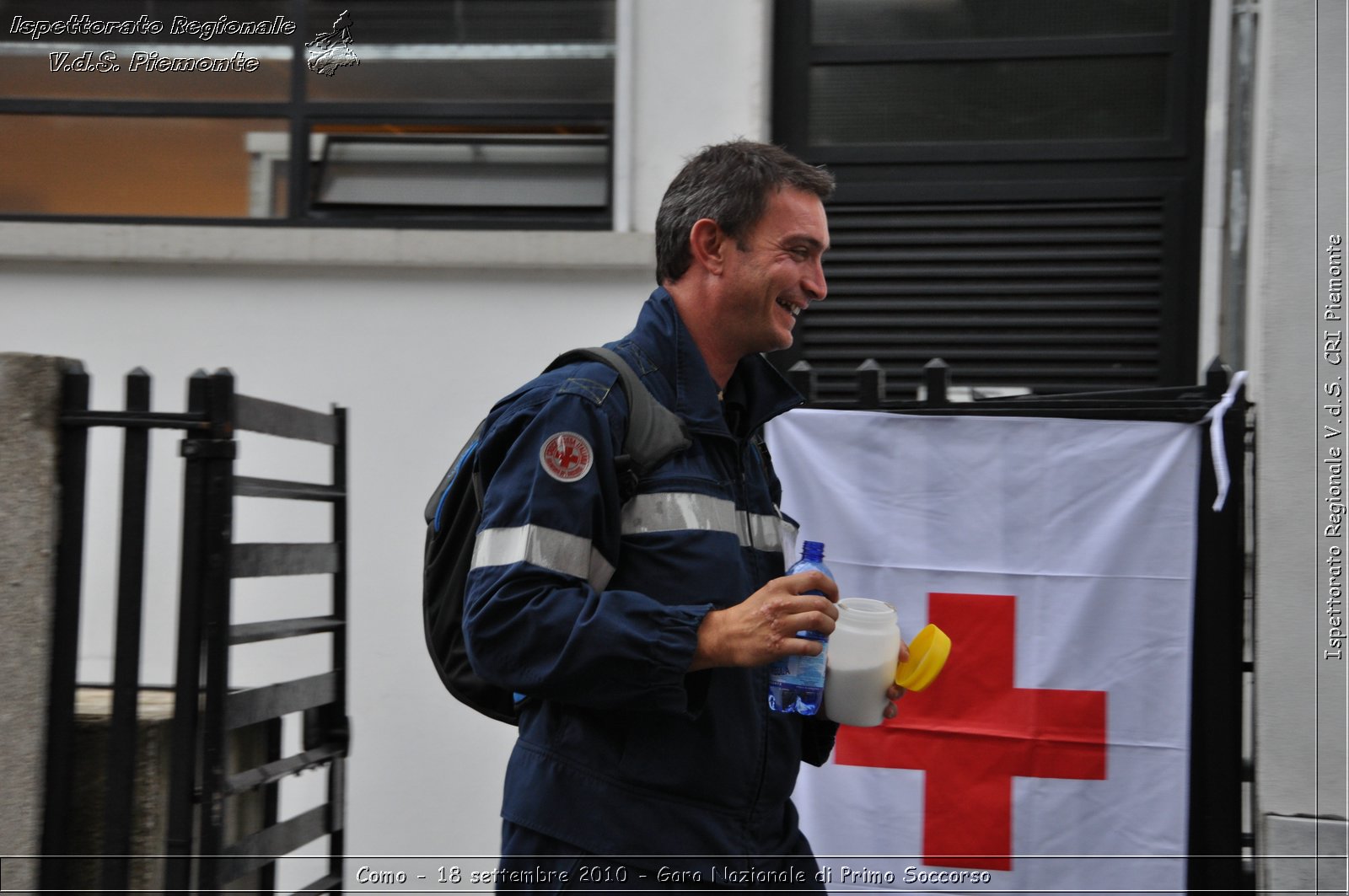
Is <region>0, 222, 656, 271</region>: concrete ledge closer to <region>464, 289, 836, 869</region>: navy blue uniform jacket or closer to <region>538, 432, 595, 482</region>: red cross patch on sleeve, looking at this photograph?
<region>464, 289, 836, 869</region>: navy blue uniform jacket

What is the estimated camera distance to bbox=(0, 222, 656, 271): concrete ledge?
505 centimetres

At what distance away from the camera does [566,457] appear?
6.34ft

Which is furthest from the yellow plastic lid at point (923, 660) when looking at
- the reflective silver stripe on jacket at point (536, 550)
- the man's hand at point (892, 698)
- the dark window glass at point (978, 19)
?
the dark window glass at point (978, 19)

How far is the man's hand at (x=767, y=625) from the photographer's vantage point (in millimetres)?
1854

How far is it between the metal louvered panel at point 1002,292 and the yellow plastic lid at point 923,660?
2982mm

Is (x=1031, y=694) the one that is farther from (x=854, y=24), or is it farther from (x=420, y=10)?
(x=420, y=10)

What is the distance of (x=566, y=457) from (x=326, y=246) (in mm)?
3570

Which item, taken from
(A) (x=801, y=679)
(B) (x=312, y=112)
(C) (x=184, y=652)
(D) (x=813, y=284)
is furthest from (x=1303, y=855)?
(B) (x=312, y=112)

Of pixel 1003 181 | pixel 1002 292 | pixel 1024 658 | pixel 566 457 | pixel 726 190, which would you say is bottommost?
pixel 1024 658

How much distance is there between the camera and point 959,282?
5.28m

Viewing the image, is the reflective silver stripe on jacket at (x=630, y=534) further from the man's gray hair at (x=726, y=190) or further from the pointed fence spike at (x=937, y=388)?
the pointed fence spike at (x=937, y=388)

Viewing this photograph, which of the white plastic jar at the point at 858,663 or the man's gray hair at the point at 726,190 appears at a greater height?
the man's gray hair at the point at 726,190

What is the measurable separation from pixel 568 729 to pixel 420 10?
4.33 metres

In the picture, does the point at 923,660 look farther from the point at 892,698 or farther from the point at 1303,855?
the point at 1303,855
